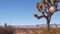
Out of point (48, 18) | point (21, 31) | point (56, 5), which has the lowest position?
point (21, 31)

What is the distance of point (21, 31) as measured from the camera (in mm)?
27266

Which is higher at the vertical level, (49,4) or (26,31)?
(49,4)

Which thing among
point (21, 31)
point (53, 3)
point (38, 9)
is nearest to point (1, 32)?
point (21, 31)

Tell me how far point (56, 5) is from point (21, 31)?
245 inches

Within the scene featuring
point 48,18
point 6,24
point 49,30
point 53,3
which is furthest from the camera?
point 6,24

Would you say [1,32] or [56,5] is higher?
[56,5]

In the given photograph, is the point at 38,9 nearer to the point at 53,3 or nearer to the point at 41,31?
the point at 53,3

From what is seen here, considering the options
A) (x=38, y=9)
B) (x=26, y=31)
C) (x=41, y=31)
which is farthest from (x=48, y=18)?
(x=41, y=31)

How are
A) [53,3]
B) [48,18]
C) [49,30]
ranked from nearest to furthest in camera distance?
[49,30] → [53,3] → [48,18]

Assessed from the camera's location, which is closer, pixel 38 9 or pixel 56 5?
pixel 56 5

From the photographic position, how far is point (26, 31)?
2675 centimetres

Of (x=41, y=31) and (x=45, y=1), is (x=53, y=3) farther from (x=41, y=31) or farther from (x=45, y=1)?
(x=41, y=31)

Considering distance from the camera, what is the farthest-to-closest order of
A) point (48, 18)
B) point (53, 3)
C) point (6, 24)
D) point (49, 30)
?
1. point (6, 24)
2. point (48, 18)
3. point (53, 3)
4. point (49, 30)

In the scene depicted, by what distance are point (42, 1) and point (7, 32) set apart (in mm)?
6157
